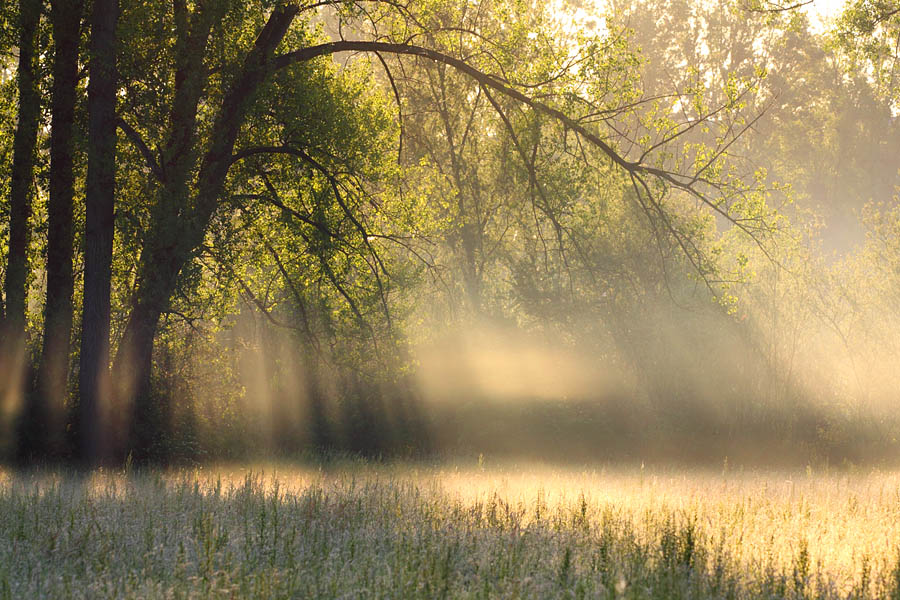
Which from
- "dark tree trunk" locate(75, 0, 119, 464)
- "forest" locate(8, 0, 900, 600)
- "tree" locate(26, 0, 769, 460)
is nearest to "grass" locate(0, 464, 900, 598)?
"forest" locate(8, 0, 900, 600)

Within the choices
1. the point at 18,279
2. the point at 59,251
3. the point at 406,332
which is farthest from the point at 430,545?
the point at 406,332

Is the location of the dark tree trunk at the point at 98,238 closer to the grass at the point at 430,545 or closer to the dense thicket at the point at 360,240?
the dense thicket at the point at 360,240

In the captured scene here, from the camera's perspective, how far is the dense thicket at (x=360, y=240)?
48.2 ft

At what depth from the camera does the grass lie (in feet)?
20.0

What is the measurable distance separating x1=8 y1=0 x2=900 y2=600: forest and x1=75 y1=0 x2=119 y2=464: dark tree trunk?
0.05 m

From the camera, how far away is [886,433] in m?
23.8

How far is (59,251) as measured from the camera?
15812mm

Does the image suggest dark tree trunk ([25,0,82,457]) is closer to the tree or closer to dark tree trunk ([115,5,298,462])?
the tree

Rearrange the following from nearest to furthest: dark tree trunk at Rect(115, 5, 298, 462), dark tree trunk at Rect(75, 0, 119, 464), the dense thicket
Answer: dark tree trunk at Rect(75, 0, 119, 464) → dark tree trunk at Rect(115, 5, 298, 462) → the dense thicket

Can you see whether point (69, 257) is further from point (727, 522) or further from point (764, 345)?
point (764, 345)

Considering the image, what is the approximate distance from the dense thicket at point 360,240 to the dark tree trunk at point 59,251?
0.14 ft

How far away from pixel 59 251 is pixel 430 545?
11395 millimetres

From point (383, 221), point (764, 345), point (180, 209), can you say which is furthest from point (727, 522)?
point (764, 345)

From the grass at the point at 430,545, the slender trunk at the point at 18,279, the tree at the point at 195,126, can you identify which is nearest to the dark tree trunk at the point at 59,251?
the slender trunk at the point at 18,279
